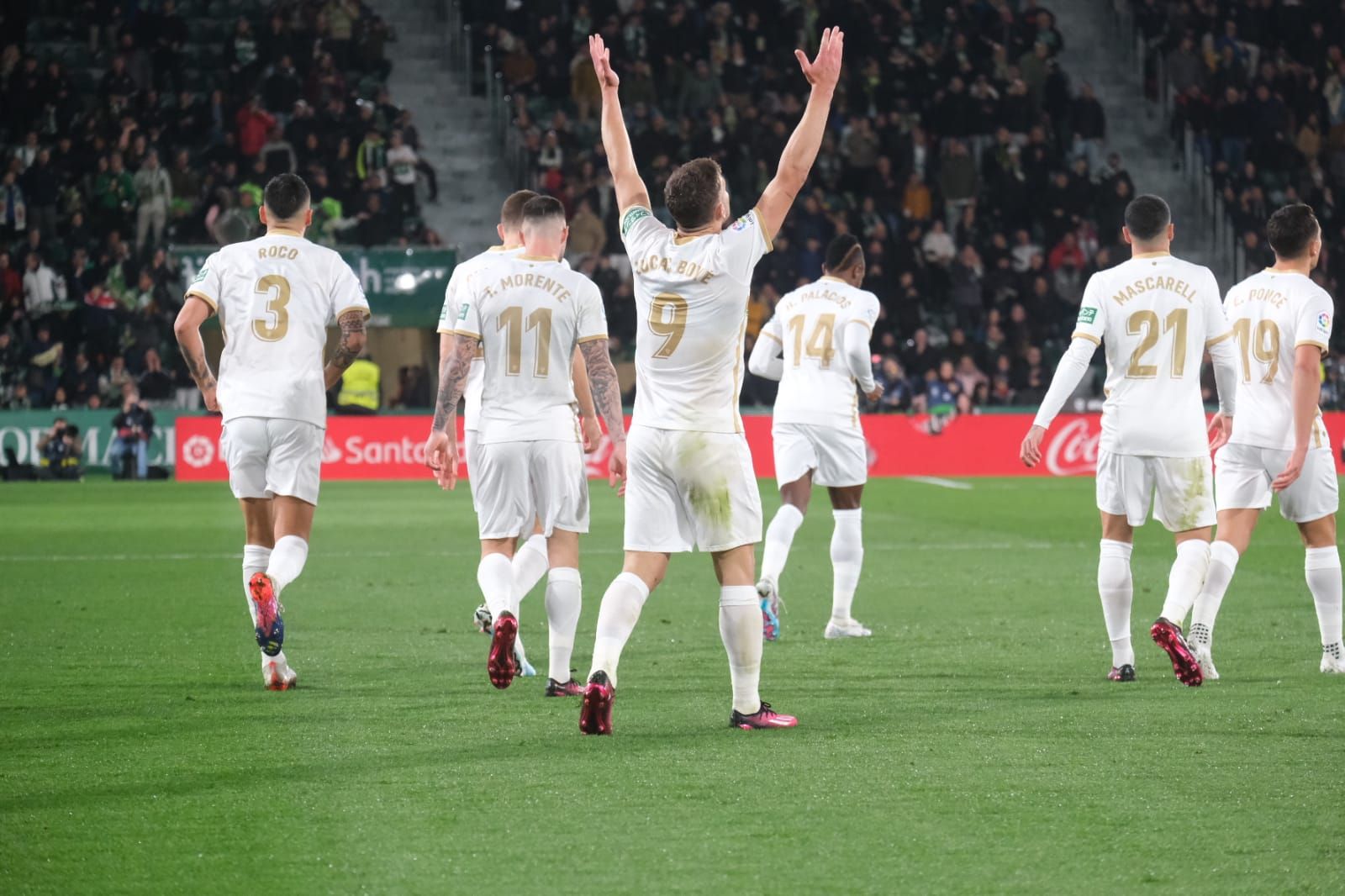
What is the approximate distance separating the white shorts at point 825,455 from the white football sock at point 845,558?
0.69 ft

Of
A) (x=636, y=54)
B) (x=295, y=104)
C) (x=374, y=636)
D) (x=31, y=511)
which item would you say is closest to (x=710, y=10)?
(x=636, y=54)

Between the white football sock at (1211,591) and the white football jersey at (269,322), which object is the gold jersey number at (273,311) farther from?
the white football sock at (1211,591)

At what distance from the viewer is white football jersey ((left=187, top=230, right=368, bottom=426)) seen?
26.8 feet

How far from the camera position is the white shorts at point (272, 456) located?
812 centimetres

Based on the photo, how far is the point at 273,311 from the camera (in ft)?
26.9

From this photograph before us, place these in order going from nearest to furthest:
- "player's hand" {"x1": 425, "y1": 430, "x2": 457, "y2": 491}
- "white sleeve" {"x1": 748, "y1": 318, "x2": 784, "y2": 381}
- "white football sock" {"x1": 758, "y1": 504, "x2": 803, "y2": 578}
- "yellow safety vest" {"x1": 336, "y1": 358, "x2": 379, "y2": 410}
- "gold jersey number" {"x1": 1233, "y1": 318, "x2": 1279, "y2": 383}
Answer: "player's hand" {"x1": 425, "y1": 430, "x2": 457, "y2": 491} → "gold jersey number" {"x1": 1233, "y1": 318, "x2": 1279, "y2": 383} → "white football sock" {"x1": 758, "y1": 504, "x2": 803, "y2": 578} → "white sleeve" {"x1": 748, "y1": 318, "x2": 784, "y2": 381} → "yellow safety vest" {"x1": 336, "y1": 358, "x2": 379, "y2": 410}

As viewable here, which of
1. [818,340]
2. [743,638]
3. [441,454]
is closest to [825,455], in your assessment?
[818,340]

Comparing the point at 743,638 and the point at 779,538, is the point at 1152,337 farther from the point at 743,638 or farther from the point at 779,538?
the point at 779,538

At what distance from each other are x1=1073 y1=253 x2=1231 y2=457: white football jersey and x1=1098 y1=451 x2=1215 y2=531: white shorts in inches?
1.9

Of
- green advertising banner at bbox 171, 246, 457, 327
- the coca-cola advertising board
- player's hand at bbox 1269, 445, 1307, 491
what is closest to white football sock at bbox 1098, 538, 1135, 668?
player's hand at bbox 1269, 445, 1307, 491

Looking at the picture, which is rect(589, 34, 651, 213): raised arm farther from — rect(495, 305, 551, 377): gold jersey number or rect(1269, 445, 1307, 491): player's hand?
rect(1269, 445, 1307, 491): player's hand

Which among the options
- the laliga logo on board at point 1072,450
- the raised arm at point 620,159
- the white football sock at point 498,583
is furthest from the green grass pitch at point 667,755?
the laliga logo on board at point 1072,450

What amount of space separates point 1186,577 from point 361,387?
733 inches

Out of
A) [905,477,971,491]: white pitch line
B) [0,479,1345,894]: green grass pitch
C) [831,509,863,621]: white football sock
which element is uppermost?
[831,509,863,621]: white football sock
